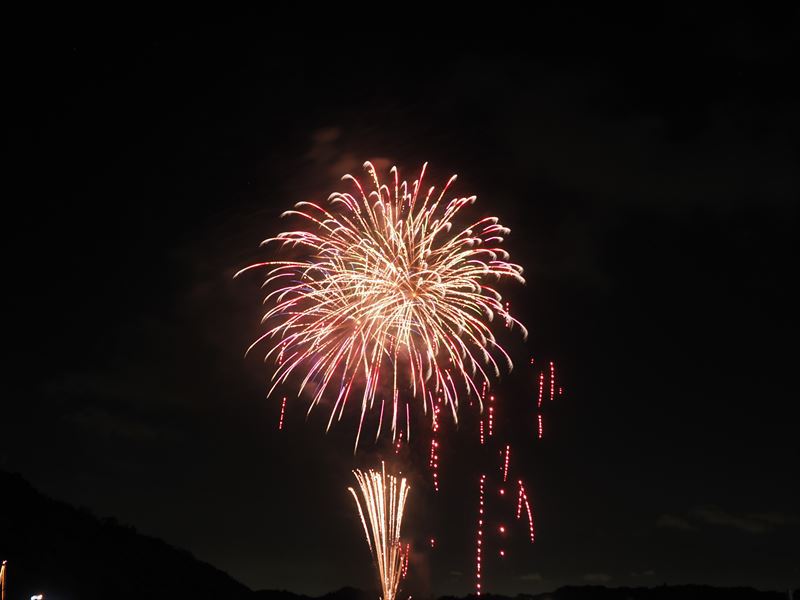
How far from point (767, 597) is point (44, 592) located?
7119 cm

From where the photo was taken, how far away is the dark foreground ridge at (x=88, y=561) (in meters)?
62.9

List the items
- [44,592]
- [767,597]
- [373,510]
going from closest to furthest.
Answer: [373,510]
[44,592]
[767,597]

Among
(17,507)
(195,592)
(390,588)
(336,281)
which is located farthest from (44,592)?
(336,281)

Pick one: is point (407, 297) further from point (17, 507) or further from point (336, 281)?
point (17, 507)

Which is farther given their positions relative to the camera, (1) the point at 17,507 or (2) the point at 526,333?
(1) the point at 17,507

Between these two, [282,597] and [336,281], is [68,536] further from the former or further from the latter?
[336,281]

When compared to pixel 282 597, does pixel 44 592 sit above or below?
below

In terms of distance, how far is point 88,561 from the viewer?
235ft

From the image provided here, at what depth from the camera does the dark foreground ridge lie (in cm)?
6288

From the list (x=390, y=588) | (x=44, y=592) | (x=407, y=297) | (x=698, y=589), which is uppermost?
(x=698, y=589)

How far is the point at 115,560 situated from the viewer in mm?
76375

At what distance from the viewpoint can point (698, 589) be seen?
10200 cm

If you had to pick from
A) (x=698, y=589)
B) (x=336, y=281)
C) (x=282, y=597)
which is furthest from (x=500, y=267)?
(x=698, y=589)

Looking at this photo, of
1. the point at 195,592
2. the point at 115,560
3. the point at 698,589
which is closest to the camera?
the point at 115,560
